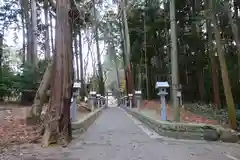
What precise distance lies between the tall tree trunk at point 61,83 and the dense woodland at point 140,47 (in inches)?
1.0

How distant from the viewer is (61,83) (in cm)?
878

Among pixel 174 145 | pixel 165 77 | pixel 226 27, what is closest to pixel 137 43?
pixel 165 77

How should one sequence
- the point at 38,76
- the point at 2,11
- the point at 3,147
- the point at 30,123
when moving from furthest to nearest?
the point at 2,11, the point at 38,76, the point at 30,123, the point at 3,147

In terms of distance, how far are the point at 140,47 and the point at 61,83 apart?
26246 mm

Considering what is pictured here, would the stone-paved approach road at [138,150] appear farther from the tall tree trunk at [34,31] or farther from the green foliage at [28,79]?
the tall tree trunk at [34,31]

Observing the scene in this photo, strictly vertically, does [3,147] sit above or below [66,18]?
below

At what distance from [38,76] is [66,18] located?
12.4 m

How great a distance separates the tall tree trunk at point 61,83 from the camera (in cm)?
849

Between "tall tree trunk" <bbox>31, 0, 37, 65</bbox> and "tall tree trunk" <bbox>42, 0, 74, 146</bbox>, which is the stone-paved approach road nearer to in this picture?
"tall tree trunk" <bbox>42, 0, 74, 146</bbox>

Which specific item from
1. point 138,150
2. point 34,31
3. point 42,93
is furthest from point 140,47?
point 138,150

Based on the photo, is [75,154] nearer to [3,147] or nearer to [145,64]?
[3,147]

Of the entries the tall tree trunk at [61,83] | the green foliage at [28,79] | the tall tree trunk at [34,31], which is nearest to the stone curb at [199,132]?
the tall tree trunk at [61,83]

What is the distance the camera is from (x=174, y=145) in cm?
862

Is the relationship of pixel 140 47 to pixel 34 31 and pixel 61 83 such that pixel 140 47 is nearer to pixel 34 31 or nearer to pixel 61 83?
pixel 34 31
